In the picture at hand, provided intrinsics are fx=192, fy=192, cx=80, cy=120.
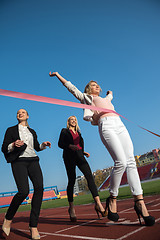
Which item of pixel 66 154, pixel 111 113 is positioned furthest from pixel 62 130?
pixel 111 113

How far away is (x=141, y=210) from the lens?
2.43 m

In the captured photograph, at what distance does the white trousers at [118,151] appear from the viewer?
264cm

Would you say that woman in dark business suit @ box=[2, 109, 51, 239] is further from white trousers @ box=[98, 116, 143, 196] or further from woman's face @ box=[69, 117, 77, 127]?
woman's face @ box=[69, 117, 77, 127]

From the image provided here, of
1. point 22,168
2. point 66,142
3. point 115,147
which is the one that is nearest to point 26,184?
point 22,168

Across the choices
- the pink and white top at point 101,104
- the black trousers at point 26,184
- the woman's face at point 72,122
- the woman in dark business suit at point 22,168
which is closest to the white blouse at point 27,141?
the woman in dark business suit at point 22,168

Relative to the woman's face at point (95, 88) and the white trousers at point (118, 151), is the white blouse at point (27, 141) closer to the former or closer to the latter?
the white trousers at point (118, 151)

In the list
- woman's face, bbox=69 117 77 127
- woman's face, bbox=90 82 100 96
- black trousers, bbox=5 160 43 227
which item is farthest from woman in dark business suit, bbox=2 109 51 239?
woman's face, bbox=69 117 77 127

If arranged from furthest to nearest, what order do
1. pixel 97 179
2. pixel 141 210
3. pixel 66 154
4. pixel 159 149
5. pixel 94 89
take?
pixel 159 149
pixel 97 179
pixel 66 154
pixel 94 89
pixel 141 210

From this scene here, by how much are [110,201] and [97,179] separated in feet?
240

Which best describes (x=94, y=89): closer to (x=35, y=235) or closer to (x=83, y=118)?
(x=83, y=118)

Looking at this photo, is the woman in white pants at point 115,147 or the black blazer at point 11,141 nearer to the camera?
the woman in white pants at point 115,147

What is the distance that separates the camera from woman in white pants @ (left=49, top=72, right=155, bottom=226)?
2.55 meters

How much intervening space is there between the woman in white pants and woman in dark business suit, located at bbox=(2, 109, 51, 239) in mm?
976

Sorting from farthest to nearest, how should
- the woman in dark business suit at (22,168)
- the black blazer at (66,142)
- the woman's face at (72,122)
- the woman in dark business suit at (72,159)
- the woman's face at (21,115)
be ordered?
1. the woman's face at (72,122)
2. the black blazer at (66,142)
3. the woman in dark business suit at (72,159)
4. the woman's face at (21,115)
5. the woman in dark business suit at (22,168)
